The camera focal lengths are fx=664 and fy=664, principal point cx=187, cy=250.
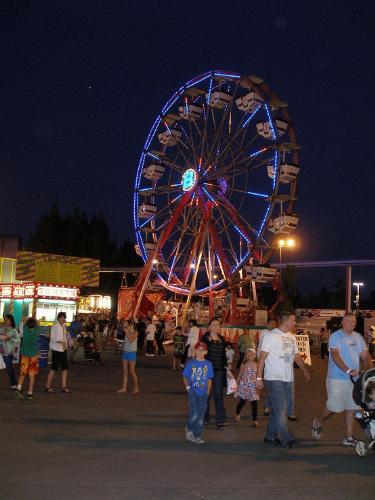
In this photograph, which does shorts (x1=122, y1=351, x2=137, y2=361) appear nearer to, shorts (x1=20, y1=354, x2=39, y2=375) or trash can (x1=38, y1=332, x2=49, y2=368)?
shorts (x1=20, y1=354, x2=39, y2=375)

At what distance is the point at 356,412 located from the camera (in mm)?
8320

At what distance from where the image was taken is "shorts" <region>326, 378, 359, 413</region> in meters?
8.74

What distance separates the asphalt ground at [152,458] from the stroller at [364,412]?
0.15m

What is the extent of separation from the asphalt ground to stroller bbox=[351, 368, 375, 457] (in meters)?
0.15

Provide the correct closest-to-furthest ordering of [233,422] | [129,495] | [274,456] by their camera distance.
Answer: [129,495] → [274,456] → [233,422]

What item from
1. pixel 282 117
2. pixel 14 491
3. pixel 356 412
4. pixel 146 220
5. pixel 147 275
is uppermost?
pixel 282 117

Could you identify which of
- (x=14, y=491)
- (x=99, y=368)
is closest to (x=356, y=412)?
(x=14, y=491)

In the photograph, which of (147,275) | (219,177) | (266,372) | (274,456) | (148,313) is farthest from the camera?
(148,313)

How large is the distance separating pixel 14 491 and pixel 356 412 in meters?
4.32

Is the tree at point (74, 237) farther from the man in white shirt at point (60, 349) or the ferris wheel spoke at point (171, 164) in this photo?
the man in white shirt at point (60, 349)

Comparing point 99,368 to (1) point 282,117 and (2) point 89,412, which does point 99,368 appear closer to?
(2) point 89,412

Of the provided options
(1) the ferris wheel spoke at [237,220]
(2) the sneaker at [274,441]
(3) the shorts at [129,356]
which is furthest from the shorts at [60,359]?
(1) the ferris wheel spoke at [237,220]

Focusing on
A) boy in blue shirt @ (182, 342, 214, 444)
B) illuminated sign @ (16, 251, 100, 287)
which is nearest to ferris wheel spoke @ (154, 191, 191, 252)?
illuminated sign @ (16, 251, 100, 287)

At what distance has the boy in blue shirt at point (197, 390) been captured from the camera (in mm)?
8773
